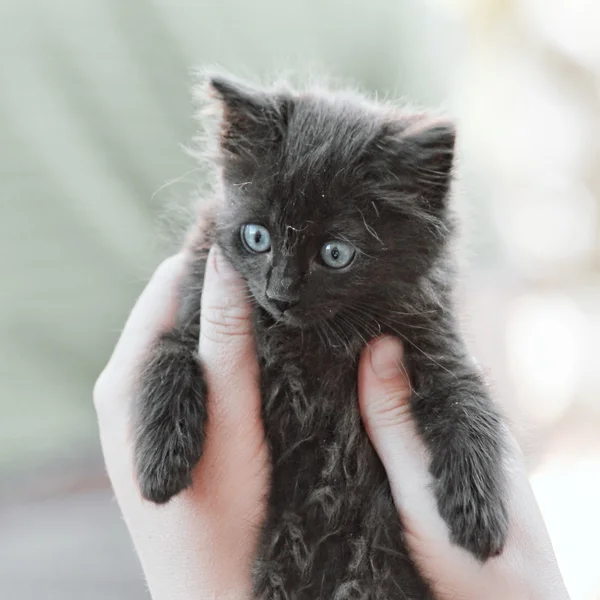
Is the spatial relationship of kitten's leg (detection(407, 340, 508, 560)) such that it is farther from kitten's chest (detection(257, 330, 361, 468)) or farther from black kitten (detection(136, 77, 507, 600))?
kitten's chest (detection(257, 330, 361, 468))

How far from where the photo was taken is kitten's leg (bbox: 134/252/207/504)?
1.91 meters

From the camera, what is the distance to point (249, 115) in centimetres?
204

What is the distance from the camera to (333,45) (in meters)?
3.66

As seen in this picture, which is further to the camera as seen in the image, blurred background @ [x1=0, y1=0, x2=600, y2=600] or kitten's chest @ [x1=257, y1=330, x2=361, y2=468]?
blurred background @ [x1=0, y1=0, x2=600, y2=600]

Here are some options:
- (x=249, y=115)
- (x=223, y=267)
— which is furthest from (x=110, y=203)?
(x=249, y=115)

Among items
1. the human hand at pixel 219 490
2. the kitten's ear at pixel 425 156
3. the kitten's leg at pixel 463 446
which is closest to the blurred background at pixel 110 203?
the kitten's ear at pixel 425 156

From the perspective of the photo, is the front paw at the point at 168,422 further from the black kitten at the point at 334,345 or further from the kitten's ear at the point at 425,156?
the kitten's ear at the point at 425,156

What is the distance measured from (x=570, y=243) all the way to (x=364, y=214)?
3.71m

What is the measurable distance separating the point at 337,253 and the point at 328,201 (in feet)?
Answer: 0.52

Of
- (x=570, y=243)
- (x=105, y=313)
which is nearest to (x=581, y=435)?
(x=570, y=243)

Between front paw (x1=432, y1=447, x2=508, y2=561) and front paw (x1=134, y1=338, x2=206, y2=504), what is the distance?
0.76 meters

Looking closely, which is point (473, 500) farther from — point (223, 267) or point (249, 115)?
point (249, 115)

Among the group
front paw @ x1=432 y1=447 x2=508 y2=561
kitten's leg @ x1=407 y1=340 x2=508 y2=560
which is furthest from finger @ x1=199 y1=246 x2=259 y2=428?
front paw @ x1=432 y1=447 x2=508 y2=561

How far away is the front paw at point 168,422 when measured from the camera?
1.91 m
